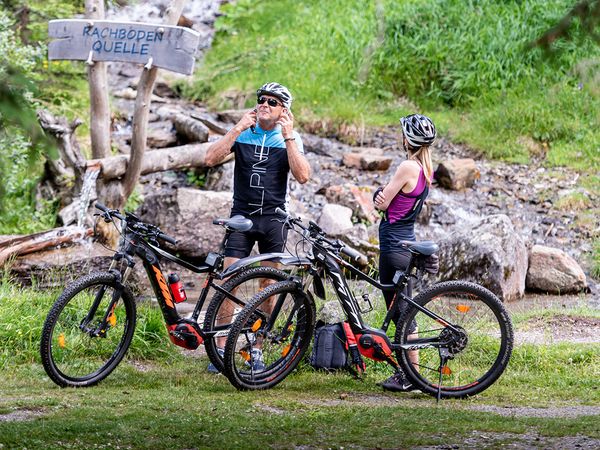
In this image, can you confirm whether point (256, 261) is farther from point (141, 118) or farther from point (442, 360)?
point (141, 118)

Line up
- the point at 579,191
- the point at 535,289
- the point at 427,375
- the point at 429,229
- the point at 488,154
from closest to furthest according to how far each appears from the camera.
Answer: the point at 427,375 < the point at 535,289 < the point at 429,229 < the point at 579,191 < the point at 488,154

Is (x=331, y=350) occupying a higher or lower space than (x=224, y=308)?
lower

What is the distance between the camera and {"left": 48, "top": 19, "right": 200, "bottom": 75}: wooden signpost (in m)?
10.1

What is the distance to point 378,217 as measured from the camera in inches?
532

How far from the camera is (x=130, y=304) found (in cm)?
677

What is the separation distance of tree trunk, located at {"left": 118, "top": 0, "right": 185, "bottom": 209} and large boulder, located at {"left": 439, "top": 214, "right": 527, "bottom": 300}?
354 centimetres

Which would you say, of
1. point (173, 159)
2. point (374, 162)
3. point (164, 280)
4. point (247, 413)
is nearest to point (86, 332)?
point (164, 280)

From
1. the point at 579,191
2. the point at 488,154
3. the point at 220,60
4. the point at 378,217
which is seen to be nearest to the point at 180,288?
the point at 378,217

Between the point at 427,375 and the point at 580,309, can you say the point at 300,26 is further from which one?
the point at 427,375

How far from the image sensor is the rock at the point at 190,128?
48.1 feet

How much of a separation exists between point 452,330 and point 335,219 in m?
6.33

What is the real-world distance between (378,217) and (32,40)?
6.62m

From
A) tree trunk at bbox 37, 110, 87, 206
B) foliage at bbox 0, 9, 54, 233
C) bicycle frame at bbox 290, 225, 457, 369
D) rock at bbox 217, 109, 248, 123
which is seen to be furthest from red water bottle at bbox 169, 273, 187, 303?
rock at bbox 217, 109, 248, 123

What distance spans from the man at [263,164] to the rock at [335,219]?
536 cm
